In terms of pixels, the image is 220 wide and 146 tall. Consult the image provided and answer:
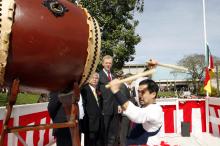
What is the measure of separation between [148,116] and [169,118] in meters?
7.40

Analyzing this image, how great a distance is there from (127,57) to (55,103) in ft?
48.3

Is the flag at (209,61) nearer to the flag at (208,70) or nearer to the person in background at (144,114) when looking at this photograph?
the flag at (208,70)

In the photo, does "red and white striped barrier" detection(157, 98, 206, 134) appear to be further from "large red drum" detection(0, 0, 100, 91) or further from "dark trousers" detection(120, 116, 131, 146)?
"large red drum" detection(0, 0, 100, 91)

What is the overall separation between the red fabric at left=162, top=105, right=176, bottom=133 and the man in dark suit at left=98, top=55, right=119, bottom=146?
438 cm

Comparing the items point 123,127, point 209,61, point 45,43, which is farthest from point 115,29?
point 45,43

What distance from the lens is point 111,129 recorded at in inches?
254

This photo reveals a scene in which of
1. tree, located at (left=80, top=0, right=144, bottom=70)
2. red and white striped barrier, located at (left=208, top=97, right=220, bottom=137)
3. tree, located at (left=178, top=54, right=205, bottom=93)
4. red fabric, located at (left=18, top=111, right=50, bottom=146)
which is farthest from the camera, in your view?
tree, located at (left=178, top=54, right=205, bottom=93)

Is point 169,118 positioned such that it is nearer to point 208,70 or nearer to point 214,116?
point 214,116

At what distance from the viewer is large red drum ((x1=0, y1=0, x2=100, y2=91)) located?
2.95m

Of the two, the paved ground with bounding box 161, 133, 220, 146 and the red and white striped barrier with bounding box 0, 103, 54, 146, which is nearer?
the red and white striped barrier with bounding box 0, 103, 54, 146

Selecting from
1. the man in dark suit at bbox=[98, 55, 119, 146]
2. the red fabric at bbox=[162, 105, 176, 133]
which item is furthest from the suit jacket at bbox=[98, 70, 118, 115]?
the red fabric at bbox=[162, 105, 176, 133]

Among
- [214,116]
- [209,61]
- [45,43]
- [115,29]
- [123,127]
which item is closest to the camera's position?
[45,43]

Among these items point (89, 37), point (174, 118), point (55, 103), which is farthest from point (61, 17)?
point (174, 118)

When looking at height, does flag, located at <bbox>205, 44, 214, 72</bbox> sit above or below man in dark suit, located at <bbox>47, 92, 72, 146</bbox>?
above
